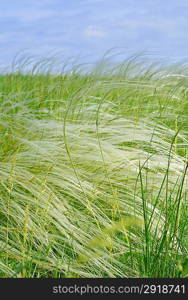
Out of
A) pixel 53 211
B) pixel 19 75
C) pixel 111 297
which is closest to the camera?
pixel 111 297

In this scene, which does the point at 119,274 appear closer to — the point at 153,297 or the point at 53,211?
the point at 153,297

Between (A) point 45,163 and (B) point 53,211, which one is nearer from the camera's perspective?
(B) point 53,211

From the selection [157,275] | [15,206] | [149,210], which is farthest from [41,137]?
[157,275]

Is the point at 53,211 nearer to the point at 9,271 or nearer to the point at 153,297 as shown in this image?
the point at 9,271

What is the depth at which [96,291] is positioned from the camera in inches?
59.1

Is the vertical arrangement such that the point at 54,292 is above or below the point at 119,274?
above

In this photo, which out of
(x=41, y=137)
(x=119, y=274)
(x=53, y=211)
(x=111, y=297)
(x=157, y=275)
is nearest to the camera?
(x=111, y=297)

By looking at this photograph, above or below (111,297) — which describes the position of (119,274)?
below

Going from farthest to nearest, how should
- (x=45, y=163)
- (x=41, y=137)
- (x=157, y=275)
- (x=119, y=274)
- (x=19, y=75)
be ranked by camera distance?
1. (x=19, y=75)
2. (x=41, y=137)
3. (x=45, y=163)
4. (x=119, y=274)
5. (x=157, y=275)

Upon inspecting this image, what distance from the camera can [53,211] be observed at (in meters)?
2.13

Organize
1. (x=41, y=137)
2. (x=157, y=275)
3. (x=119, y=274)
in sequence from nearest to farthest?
(x=157, y=275) < (x=119, y=274) < (x=41, y=137)

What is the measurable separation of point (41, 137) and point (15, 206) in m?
0.61

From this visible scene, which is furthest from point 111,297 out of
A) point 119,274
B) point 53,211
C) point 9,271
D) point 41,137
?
point 41,137

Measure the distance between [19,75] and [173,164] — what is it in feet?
12.6
